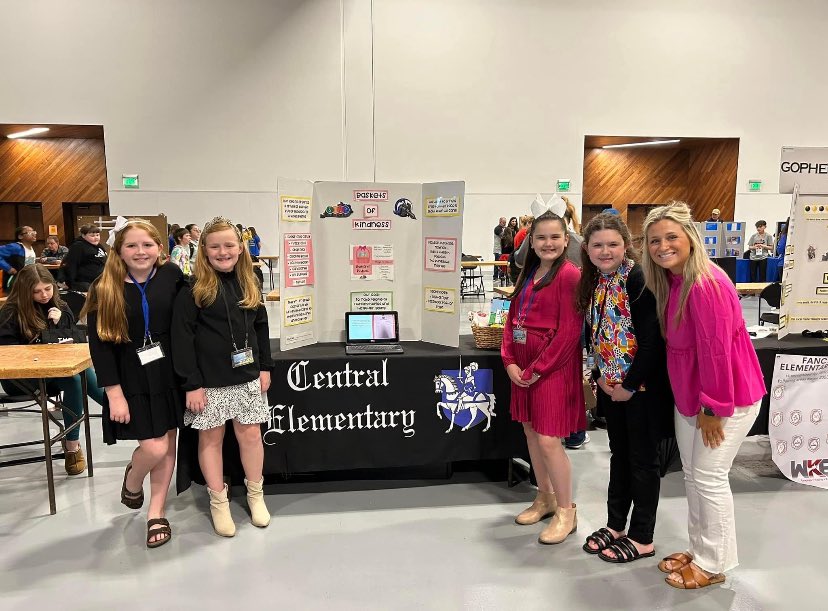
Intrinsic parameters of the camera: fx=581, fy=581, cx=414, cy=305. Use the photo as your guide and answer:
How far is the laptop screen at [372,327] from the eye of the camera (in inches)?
124

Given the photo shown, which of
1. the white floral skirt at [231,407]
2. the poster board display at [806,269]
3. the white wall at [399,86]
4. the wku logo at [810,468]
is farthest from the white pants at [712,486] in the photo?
the white wall at [399,86]

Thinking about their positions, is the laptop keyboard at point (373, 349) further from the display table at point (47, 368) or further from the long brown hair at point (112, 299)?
the display table at point (47, 368)

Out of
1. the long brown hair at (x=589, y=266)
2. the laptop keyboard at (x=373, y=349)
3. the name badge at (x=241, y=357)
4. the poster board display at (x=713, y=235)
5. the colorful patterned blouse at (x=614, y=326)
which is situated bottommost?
the laptop keyboard at (x=373, y=349)

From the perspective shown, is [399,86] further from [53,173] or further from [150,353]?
[150,353]

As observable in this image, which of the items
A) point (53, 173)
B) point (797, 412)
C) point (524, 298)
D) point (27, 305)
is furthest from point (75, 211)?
point (797, 412)

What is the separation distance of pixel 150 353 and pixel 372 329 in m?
1.17

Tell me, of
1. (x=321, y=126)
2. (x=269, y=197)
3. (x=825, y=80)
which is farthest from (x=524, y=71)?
(x=825, y=80)

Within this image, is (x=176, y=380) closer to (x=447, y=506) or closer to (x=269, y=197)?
(x=447, y=506)

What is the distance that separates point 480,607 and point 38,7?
13417 mm

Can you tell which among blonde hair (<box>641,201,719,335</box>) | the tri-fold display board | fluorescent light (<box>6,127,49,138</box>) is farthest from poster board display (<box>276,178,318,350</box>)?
fluorescent light (<box>6,127,49,138</box>)

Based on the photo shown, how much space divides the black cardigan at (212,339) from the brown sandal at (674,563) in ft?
6.10

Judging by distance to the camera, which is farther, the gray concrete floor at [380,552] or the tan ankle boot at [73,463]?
the tan ankle boot at [73,463]

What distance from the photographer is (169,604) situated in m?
2.12

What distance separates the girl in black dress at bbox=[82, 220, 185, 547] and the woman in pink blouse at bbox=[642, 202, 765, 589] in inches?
76.8
